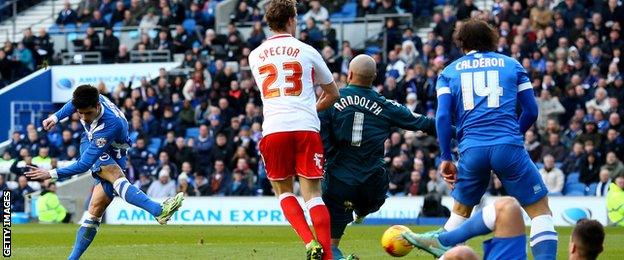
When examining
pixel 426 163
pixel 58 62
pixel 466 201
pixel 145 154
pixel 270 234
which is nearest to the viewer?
pixel 466 201

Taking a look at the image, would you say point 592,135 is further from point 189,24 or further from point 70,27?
point 70,27

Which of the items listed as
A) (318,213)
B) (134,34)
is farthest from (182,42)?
(318,213)

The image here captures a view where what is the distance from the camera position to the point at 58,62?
39188 millimetres

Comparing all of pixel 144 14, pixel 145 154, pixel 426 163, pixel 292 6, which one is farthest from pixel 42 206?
pixel 292 6

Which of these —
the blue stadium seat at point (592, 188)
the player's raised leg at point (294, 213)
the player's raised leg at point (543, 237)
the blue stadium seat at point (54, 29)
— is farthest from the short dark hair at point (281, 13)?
the blue stadium seat at point (54, 29)

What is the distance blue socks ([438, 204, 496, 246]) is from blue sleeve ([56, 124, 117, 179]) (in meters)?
5.29

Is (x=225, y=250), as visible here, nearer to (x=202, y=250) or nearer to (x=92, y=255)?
(x=202, y=250)

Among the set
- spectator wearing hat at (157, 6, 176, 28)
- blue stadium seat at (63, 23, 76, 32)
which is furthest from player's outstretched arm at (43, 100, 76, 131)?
blue stadium seat at (63, 23, 76, 32)

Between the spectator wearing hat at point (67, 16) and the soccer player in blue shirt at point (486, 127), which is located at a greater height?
the soccer player in blue shirt at point (486, 127)

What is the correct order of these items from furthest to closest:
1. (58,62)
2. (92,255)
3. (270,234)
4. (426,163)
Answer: (58,62) → (426,163) → (270,234) → (92,255)

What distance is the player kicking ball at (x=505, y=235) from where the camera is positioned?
7.68 metres

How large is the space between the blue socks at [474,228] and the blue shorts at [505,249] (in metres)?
0.19

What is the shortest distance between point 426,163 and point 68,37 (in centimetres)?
1600

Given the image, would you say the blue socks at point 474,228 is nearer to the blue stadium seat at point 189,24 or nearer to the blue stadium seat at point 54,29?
the blue stadium seat at point 189,24
